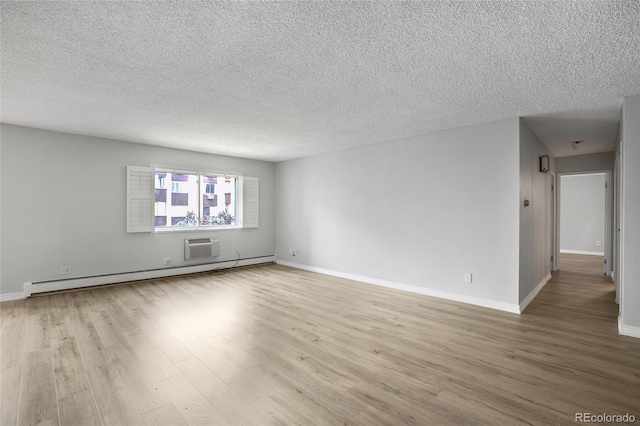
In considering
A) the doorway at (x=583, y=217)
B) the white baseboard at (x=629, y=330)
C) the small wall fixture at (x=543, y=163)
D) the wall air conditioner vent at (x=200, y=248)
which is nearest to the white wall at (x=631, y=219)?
the white baseboard at (x=629, y=330)

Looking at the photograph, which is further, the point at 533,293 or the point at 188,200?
the point at 188,200

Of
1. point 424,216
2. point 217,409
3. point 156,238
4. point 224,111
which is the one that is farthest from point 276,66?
point 156,238

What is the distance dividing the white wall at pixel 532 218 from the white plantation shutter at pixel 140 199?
19.4ft

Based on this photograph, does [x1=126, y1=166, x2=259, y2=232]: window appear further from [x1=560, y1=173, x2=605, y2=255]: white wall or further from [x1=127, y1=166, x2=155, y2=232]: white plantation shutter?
[x1=560, y1=173, x2=605, y2=255]: white wall

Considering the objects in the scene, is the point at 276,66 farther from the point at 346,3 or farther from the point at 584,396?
the point at 584,396

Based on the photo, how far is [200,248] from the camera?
604cm

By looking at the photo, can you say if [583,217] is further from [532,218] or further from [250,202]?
[250,202]

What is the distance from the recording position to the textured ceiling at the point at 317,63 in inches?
71.7

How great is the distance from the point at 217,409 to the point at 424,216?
3770 millimetres

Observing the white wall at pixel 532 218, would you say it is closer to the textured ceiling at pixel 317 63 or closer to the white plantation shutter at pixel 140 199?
the textured ceiling at pixel 317 63

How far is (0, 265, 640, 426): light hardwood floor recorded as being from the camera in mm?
1896

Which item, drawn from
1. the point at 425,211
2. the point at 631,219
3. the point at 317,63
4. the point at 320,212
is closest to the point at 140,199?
the point at 320,212

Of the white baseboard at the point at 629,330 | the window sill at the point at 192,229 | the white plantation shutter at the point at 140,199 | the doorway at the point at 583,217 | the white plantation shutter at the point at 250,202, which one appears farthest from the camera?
the doorway at the point at 583,217

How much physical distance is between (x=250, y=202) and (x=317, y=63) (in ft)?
16.0
